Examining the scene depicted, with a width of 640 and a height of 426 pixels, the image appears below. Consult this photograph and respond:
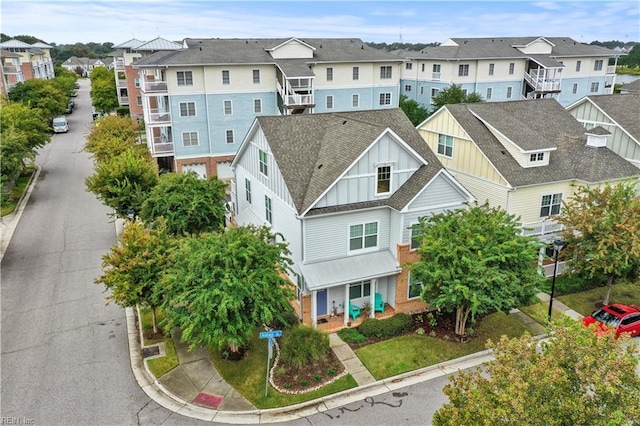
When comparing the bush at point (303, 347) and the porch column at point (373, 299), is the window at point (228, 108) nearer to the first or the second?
the porch column at point (373, 299)

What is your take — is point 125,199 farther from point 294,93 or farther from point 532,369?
point 532,369

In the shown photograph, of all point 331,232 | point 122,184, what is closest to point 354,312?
point 331,232

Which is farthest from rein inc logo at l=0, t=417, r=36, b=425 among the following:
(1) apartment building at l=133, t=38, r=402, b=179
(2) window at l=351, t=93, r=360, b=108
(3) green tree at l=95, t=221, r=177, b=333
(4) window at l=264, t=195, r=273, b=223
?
(2) window at l=351, t=93, r=360, b=108

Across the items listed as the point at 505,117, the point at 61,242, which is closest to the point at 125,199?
the point at 61,242

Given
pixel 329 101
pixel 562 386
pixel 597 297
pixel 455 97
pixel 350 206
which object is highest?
pixel 455 97

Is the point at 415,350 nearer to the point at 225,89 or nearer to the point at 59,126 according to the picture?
the point at 225,89

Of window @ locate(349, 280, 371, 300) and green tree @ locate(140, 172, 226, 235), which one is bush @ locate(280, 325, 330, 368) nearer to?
window @ locate(349, 280, 371, 300)

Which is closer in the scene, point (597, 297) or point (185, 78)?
point (597, 297)
